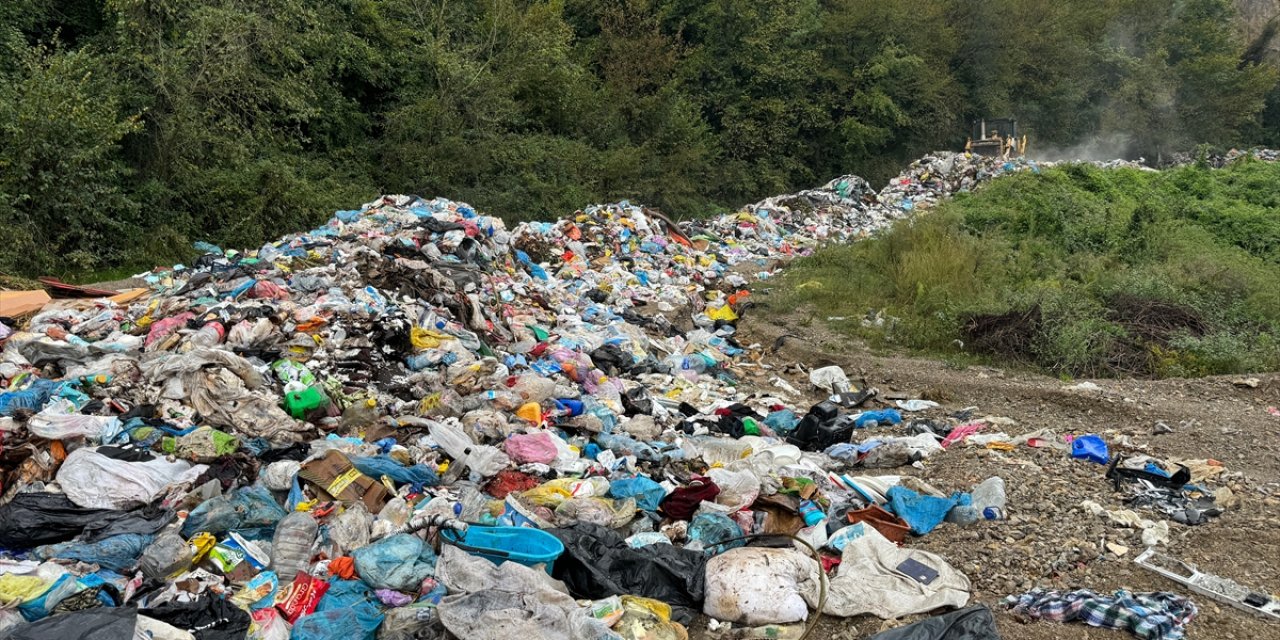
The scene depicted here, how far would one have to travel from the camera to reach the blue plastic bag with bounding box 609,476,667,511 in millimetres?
4125

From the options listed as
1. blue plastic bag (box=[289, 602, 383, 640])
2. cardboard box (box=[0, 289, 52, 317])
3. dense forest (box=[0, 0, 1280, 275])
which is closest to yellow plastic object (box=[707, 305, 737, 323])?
cardboard box (box=[0, 289, 52, 317])

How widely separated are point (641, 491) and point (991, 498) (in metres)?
1.71

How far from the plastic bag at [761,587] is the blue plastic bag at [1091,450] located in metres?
2.27

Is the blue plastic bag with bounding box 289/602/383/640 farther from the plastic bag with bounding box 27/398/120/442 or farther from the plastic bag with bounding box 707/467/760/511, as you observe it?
the plastic bag with bounding box 27/398/120/442

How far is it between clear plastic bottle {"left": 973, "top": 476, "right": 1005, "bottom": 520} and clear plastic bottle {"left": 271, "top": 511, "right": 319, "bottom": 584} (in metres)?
3.05

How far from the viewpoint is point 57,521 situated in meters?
3.62

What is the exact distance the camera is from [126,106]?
38.1 feet

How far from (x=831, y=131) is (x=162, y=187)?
57.7 feet

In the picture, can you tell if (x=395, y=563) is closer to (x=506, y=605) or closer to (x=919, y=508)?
(x=506, y=605)

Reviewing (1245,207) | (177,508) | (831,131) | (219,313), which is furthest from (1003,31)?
(177,508)

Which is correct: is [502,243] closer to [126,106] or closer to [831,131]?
[126,106]

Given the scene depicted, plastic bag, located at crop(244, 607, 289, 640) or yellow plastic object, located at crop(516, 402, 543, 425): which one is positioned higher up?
plastic bag, located at crop(244, 607, 289, 640)

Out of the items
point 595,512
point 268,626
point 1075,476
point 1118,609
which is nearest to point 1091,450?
point 1075,476

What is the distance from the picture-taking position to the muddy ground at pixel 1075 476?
133 inches
